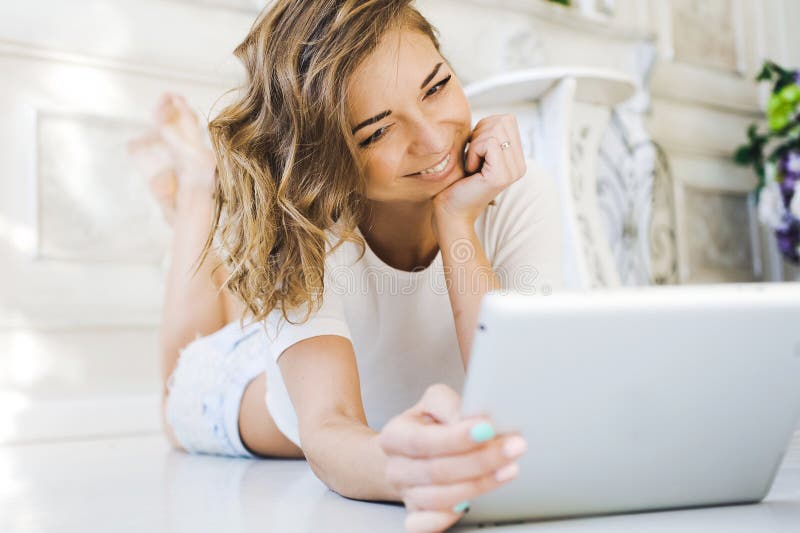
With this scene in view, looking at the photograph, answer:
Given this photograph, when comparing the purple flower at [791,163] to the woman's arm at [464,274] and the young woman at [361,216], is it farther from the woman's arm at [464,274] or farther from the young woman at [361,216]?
the woman's arm at [464,274]

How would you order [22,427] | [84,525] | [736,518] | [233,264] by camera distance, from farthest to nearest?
[22,427] → [233,264] → [84,525] → [736,518]

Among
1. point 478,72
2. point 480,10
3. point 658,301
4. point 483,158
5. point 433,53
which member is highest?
point 480,10

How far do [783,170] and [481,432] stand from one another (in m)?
2.26

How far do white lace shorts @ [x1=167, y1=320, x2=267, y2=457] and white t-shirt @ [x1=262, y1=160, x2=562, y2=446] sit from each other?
300 mm

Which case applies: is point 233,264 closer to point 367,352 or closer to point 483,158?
point 367,352

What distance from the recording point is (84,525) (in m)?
0.75

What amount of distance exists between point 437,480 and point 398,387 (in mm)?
535

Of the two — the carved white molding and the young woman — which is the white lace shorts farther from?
the carved white molding

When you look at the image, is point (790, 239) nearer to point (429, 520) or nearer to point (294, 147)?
point (294, 147)

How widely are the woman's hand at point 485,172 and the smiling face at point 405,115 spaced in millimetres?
26

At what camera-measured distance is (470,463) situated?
1.65 ft

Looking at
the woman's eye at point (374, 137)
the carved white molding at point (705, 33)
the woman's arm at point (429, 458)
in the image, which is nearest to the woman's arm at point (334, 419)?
the woman's arm at point (429, 458)

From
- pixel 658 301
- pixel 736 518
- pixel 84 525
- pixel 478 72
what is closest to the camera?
pixel 658 301

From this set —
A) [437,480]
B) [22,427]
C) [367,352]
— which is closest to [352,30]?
[367,352]
